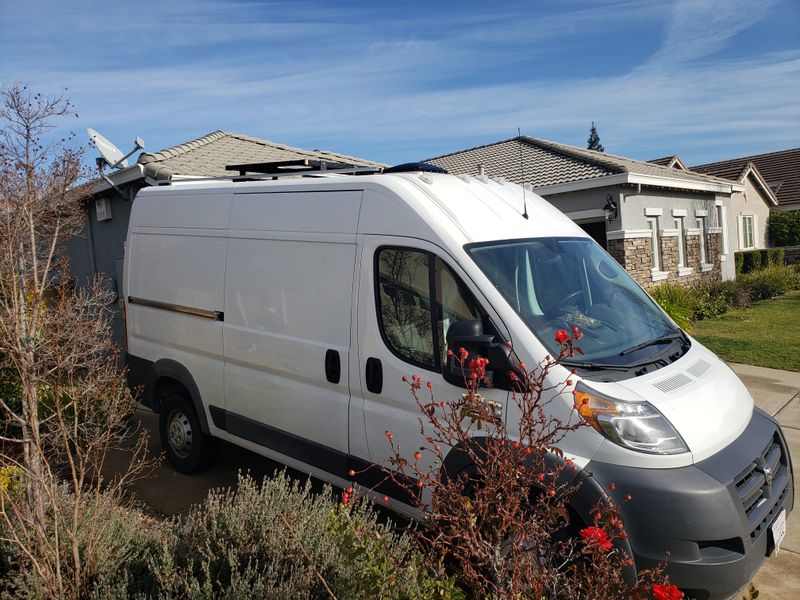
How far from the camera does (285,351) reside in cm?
491

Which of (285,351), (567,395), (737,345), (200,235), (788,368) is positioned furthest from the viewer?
(737,345)

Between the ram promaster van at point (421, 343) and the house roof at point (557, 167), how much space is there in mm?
9018

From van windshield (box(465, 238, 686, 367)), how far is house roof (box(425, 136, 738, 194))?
924 centimetres

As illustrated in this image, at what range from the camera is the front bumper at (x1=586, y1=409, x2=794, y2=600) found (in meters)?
3.25

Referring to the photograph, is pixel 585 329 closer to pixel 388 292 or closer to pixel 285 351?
pixel 388 292

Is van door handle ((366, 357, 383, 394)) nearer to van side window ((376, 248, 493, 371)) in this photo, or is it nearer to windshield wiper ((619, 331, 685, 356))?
van side window ((376, 248, 493, 371))

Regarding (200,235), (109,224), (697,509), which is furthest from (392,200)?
(109,224)

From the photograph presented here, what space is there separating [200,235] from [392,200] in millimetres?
2155

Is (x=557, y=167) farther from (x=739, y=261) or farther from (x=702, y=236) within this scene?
(x=739, y=261)

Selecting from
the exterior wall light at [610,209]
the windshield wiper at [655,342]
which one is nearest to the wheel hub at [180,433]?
the windshield wiper at [655,342]

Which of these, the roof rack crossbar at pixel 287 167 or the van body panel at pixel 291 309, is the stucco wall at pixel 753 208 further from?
the van body panel at pixel 291 309

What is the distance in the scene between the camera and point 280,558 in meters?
3.10

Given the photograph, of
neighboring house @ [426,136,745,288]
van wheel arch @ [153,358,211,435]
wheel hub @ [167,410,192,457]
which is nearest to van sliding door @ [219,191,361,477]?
van wheel arch @ [153,358,211,435]

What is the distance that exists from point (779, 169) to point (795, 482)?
34924 millimetres
